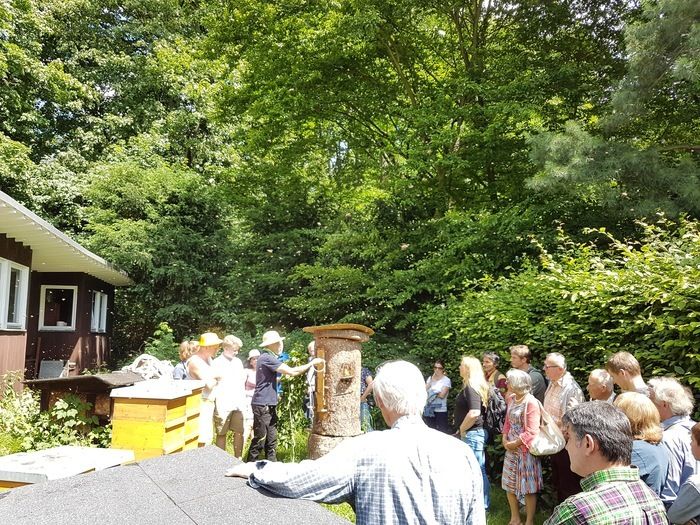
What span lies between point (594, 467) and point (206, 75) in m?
28.2

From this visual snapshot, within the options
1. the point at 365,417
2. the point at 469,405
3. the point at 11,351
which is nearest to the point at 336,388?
the point at 365,417

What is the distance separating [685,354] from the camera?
5145mm

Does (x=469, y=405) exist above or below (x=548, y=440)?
above

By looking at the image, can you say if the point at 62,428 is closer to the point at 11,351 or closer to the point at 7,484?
the point at 7,484

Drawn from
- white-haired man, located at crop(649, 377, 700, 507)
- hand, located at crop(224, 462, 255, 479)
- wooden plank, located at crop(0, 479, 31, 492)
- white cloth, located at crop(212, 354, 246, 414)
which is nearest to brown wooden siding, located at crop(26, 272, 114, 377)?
white cloth, located at crop(212, 354, 246, 414)

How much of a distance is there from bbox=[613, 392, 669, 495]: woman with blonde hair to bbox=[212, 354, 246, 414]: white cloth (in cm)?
551

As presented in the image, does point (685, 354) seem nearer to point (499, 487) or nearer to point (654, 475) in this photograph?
point (654, 475)

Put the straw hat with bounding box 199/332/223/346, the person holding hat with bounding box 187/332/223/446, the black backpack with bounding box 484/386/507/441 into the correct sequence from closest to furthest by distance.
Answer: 1. the black backpack with bounding box 484/386/507/441
2. the person holding hat with bounding box 187/332/223/446
3. the straw hat with bounding box 199/332/223/346

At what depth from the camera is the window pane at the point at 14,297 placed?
1356 centimetres

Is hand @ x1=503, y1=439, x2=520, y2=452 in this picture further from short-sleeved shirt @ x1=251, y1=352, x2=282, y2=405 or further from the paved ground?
the paved ground

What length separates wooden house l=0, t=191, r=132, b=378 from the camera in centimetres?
1266

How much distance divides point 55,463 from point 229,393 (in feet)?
16.0

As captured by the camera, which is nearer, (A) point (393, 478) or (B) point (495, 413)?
(A) point (393, 478)

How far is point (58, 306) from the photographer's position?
792 inches
